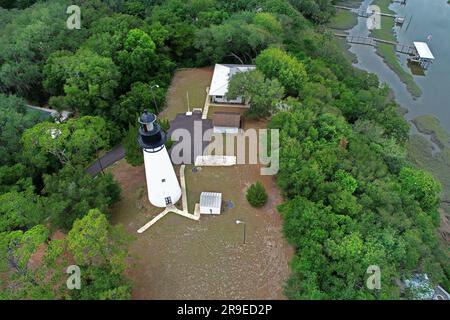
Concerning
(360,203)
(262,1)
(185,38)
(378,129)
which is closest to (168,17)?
(185,38)

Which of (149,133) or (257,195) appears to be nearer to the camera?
(149,133)

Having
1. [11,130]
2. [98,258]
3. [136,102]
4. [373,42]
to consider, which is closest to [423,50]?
[373,42]

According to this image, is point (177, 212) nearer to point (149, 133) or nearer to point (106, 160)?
point (149, 133)

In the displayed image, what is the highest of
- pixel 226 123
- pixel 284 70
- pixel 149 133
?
pixel 149 133

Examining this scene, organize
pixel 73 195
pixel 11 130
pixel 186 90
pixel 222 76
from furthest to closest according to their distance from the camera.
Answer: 1. pixel 186 90
2. pixel 222 76
3. pixel 11 130
4. pixel 73 195
